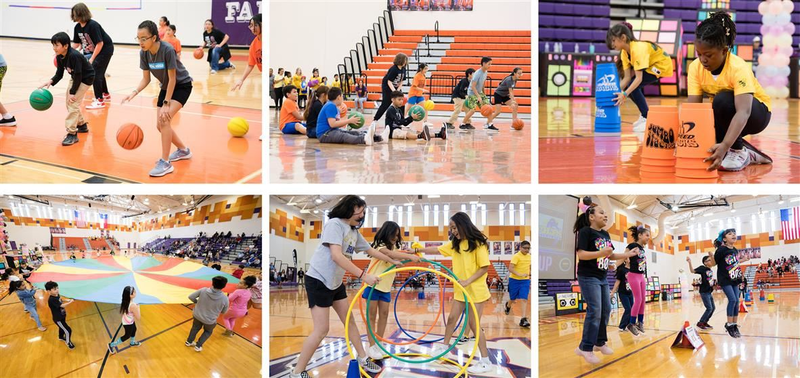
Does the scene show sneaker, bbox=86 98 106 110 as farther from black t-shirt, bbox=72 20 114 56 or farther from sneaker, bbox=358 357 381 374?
sneaker, bbox=358 357 381 374

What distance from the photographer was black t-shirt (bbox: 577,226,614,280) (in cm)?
354

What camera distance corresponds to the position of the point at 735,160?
3.71 metres

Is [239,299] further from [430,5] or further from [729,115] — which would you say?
[430,5]

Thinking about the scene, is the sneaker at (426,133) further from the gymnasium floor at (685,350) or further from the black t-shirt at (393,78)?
the gymnasium floor at (685,350)

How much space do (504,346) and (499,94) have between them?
488cm

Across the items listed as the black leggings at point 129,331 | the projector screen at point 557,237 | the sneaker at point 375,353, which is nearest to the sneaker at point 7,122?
the black leggings at point 129,331

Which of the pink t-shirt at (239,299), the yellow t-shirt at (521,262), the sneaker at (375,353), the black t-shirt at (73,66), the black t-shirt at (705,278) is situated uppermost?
the black t-shirt at (73,66)

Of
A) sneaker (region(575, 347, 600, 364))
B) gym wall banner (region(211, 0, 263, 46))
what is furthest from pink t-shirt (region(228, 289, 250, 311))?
gym wall banner (region(211, 0, 263, 46))

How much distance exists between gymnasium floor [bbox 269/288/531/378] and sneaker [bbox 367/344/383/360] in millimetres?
58

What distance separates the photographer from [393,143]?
614cm

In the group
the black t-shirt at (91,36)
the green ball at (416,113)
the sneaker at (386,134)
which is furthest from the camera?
the green ball at (416,113)

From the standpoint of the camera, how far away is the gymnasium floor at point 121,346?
3572 mm

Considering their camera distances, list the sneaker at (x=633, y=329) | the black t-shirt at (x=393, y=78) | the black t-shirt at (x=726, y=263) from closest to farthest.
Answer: the sneaker at (x=633, y=329) < the black t-shirt at (x=726, y=263) < the black t-shirt at (x=393, y=78)

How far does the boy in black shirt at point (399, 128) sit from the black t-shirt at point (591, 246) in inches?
121
